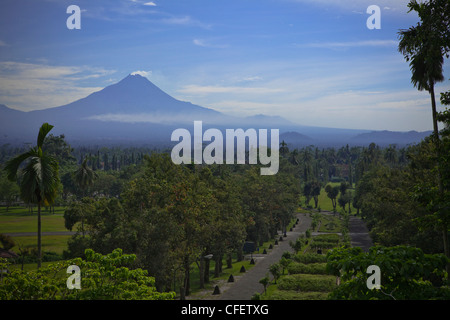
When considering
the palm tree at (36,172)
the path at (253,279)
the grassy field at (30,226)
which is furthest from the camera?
the grassy field at (30,226)

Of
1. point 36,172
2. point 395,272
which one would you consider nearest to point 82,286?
point 395,272

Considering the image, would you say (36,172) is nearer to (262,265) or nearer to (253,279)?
(253,279)

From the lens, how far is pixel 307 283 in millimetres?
26750

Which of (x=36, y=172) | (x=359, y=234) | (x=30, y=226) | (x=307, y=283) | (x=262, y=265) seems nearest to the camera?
(x=36, y=172)

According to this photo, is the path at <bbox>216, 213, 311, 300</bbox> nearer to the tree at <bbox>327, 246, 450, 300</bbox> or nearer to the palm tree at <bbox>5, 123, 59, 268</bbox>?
the palm tree at <bbox>5, 123, 59, 268</bbox>

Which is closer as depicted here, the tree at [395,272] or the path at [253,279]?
the tree at [395,272]

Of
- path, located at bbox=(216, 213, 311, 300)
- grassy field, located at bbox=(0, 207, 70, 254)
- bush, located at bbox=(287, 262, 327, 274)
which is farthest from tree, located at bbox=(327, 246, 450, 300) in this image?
grassy field, located at bbox=(0, 207, 70, 254)

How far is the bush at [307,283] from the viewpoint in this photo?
85.1ft

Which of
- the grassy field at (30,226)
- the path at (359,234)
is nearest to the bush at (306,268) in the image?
the path at (359,234)

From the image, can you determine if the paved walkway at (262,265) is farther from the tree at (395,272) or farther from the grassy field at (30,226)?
the tree at (395,272)
